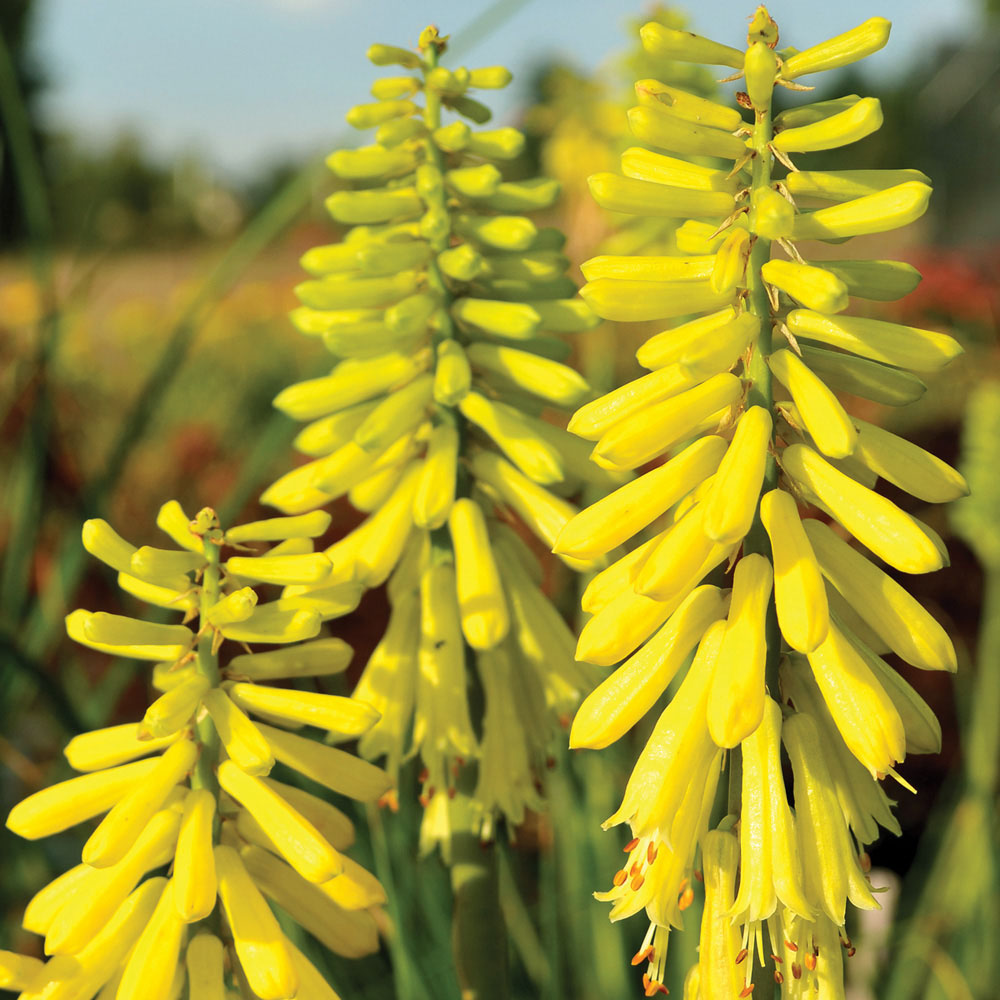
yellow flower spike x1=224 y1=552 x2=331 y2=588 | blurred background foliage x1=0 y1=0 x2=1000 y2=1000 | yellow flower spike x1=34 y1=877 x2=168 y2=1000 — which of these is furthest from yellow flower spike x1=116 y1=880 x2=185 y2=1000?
blurred background foliage x1=0 y1=0 x2=1000 y2=1000

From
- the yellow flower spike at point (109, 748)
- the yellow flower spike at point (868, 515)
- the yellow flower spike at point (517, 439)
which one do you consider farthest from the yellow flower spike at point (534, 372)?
the yellow flower spike at point (109, 748)

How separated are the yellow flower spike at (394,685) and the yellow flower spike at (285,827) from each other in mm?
520

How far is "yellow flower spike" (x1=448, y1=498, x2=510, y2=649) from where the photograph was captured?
1683 mm

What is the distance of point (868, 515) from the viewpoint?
4.16ft

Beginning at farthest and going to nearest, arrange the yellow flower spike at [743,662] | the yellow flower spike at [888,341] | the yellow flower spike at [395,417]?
the yellow flower spike at [395,417]
the yellow flower spike at [888,341]
the yellow flower spike at [743,662]

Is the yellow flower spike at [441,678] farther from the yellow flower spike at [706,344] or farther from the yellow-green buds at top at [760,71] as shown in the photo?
the yellow-green buds at top at [760,71]

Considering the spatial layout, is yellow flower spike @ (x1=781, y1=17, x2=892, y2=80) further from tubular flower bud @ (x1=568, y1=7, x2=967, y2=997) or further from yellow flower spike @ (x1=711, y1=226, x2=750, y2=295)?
yellow flower spike @ (x1=711, y1=226, x2=750, y2=295)

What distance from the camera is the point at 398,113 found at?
1885 millimetres

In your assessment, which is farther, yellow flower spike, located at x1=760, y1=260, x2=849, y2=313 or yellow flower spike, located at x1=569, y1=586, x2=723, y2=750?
yellow flower spike, located at x1=569, y1=586, x2=723, y2=750

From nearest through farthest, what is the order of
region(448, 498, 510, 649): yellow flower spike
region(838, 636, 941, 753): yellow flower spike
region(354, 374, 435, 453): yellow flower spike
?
region(838, 636, 941, 753): yellow flower spike, region(448, 498, 510, 649): yellow flower spike, region(354, 374, 435, 453): yellow flower spike

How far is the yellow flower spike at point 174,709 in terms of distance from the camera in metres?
1.25

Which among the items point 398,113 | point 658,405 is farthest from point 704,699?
point 398,113

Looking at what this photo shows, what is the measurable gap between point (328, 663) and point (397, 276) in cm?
73

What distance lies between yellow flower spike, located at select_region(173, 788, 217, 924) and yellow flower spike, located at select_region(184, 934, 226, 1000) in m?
0.09
